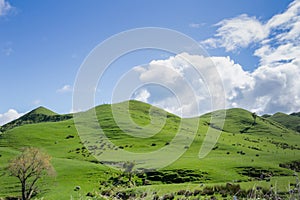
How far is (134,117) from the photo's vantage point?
151 metres

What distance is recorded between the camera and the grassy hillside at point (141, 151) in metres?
66.4

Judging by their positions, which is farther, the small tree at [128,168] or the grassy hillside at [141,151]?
the small tree at [128,168]

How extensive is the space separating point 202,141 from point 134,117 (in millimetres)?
42111

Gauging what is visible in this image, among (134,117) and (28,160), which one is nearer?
(28,160)

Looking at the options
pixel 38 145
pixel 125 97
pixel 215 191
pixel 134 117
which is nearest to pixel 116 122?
pixel 134 117

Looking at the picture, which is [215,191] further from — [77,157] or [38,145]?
[38,145]

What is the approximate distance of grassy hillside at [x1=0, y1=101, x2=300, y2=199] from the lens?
66388 millimetres

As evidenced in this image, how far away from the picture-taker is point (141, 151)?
3804 inches

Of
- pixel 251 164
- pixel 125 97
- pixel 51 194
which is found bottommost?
pixel 51 194

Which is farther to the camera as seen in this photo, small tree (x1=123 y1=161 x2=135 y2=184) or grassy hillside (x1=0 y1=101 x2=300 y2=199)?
small tree (x1=123 y1=161 x2=135 y2=184)

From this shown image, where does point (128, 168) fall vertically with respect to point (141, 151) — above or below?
below

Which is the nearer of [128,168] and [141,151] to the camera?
[128,168]

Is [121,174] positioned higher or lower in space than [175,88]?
lower

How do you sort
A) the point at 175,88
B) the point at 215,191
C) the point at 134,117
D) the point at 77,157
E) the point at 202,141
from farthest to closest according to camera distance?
the point at 134,117 → the point at 202,141 → the point at 77,157 → the point at 215,191 → the point at 175,88
